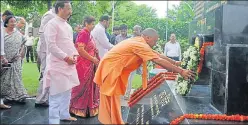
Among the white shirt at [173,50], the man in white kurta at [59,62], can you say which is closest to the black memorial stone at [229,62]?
the man in white kurta at [59,62]

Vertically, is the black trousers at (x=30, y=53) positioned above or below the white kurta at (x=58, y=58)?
below

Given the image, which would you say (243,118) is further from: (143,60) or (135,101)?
(135,101)

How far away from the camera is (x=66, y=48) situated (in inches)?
185

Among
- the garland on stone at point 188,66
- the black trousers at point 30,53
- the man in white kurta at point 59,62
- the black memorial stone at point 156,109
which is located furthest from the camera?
the black trousers at point 30,53

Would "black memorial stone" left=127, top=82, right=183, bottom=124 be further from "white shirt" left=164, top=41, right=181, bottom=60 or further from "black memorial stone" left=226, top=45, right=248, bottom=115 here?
"white shirt" left=164, top=41, right=181, bottom=60

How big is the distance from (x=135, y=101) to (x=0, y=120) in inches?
101

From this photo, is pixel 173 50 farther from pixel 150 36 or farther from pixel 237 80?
pixel 150 36

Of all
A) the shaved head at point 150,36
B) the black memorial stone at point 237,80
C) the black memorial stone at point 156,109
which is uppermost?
the shaved head at point 150,36

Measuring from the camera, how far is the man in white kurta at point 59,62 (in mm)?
4453

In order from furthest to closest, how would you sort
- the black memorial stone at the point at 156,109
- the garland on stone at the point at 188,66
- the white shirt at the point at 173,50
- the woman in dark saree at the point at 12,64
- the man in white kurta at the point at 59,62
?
the white shirt at the point at 173,50 → the woman in dark saree at the point at 12,64 → the garland on stone at the point at 188,66 → the black memorial stone at the point at 156,109 → the man in white kurta at the point at 59,62

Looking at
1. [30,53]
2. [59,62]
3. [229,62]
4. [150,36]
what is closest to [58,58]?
[59,62]

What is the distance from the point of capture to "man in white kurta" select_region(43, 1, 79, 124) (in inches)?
175

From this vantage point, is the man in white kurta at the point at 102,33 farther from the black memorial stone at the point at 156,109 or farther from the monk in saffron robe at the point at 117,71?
the monk in saffron robe at the point at 117,71

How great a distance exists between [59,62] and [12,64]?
1.92m
